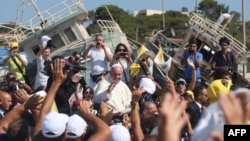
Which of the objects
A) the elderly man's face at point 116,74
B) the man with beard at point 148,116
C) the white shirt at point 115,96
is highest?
the man with beard at point 148,116

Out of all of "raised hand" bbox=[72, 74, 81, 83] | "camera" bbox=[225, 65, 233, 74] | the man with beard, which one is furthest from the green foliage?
the man with beard

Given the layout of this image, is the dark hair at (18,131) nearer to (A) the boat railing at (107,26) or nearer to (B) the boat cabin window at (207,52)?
(B) the boat cabin window at (207,52)

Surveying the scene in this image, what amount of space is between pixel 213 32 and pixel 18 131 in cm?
1443

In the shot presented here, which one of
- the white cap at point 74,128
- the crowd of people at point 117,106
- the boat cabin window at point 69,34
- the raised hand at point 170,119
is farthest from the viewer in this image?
the boat cabin window at point 69,34

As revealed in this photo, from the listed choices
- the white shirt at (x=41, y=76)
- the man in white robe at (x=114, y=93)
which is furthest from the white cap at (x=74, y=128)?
the white shirt at (x=41, y=76)

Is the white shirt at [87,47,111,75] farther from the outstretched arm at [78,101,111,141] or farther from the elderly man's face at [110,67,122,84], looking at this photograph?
the outstretched arm at [78,101,111,141]

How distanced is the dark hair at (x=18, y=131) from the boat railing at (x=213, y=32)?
1337cm

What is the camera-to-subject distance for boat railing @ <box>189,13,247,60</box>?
58.9 feet

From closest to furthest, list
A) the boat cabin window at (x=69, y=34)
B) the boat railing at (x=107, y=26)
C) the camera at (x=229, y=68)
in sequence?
the camera at (x=229, y=68) → the boat cabin window at (x=69, y=34) → the boat railing at (x=107, y=26)

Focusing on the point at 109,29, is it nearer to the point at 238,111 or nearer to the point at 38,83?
the point at 38,83

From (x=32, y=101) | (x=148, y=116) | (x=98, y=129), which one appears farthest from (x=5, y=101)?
(x=98, y=129)

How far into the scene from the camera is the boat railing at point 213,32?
17953mm

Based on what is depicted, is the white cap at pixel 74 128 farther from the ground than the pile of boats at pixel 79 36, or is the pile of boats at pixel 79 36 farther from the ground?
the white cap at pixel 74 128

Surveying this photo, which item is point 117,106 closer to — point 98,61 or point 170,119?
point 98,61
